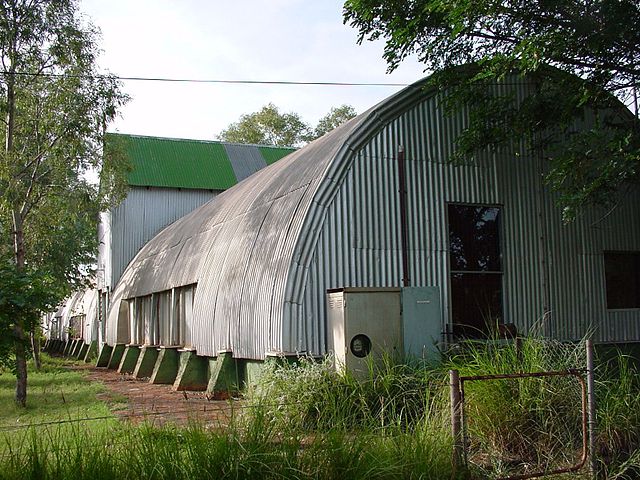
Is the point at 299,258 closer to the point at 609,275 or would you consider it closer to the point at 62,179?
the point at 609,275

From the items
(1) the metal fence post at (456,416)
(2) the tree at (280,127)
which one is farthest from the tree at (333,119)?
(1) the metal fence post at (456,416)

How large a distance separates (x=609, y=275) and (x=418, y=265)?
473cm

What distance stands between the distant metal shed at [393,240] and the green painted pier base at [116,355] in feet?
31.0

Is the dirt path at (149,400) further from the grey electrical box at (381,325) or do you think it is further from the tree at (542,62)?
the tree at (542,62)

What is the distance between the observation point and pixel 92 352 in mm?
30344

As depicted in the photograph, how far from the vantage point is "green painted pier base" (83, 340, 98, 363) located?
1180 inches

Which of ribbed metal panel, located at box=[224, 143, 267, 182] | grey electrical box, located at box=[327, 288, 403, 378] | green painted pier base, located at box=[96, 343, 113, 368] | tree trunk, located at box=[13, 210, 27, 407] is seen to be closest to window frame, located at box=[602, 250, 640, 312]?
grey electrical box, located at box=[327, 288, 403, 378]

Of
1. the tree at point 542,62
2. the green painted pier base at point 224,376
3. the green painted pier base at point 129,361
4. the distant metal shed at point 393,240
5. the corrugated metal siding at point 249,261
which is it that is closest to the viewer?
the tree at point 542,62

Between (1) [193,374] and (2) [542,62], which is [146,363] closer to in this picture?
(1) [193,374]

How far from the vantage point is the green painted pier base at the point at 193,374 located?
1528 centimetres

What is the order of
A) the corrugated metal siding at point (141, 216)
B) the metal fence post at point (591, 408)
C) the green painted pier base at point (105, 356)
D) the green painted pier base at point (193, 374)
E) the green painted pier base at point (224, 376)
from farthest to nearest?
1. the corrugated metal siding at point (141, 216)
2. the green painted pier base at point (105, 356)
3. the green painted pier base at point (193, 374)
4. the green painted pier base at point (224, 376)
5. the metal fence post at point (591, 408)

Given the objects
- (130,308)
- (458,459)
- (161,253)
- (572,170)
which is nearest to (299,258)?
(572,170)

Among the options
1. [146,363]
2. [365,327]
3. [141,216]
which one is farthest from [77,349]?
[365,327]

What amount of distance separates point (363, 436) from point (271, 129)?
2055 inches
